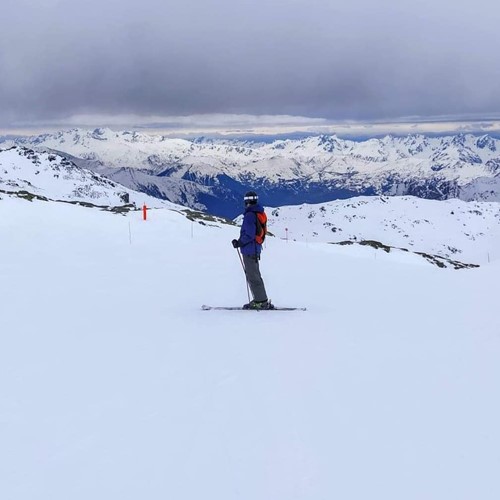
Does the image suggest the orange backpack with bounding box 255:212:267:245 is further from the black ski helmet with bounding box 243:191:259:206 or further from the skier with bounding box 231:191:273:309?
the black ski helmet with bounding box 243:191:259:206

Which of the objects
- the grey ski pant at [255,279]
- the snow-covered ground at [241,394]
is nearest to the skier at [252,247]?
the grey ski pant at [255,279]

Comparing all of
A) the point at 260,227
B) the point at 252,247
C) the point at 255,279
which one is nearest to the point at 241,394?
the point at 255,279

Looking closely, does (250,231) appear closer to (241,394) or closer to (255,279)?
(255,279)

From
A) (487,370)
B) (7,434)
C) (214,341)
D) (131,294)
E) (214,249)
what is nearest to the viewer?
(7,434)

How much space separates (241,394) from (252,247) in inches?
240

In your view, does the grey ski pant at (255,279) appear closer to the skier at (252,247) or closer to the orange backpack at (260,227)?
the skier at (252,247)

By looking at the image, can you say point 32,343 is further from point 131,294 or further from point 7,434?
point 131,294

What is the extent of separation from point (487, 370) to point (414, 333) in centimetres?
257

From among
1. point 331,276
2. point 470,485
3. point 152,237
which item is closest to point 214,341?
point 470,485

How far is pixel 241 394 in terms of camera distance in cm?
714

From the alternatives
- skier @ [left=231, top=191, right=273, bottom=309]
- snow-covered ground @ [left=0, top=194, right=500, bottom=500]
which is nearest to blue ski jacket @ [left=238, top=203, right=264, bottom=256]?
skier @ [left=231, top=191, right=273, bottom=309]

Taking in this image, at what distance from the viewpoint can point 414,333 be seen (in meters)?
10.6

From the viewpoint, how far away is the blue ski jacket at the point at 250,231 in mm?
12727

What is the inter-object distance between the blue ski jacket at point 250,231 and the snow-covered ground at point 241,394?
1.71 m
